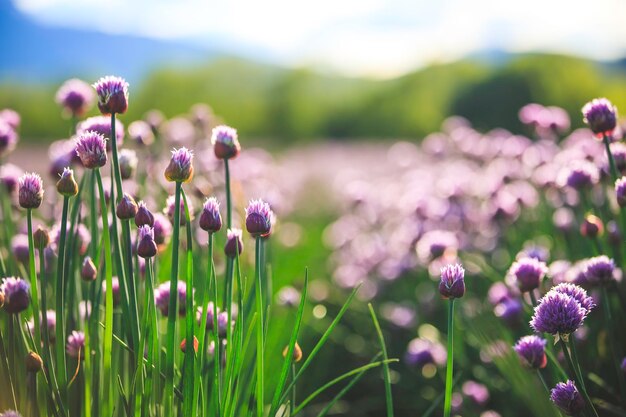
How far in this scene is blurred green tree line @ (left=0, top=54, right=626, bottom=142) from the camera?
760 inches

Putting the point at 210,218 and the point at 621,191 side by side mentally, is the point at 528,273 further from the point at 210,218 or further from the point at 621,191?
the point at 210,218

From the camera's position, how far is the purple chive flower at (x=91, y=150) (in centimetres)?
122

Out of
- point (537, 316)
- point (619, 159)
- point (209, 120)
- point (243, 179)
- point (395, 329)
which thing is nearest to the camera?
point (537, 316)

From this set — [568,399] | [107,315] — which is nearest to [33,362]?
[107,315]

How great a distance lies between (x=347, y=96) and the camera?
31703mm

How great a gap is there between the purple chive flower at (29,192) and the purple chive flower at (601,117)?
4.70ft

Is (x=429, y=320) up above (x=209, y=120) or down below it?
below

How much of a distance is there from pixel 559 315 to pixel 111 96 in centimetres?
102

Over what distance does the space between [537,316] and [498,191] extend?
188cm

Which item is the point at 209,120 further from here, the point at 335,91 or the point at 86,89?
the point at 335,91

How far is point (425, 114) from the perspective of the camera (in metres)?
24.2

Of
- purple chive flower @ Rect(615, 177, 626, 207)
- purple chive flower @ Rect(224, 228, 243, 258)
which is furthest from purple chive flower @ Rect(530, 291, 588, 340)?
purple chive flower @ Rect(224, 228, 243, 258)

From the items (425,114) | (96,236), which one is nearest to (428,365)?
(96,236)

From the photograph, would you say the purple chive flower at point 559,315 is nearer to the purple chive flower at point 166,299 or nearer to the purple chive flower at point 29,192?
the purple chive flower at point 166,299
